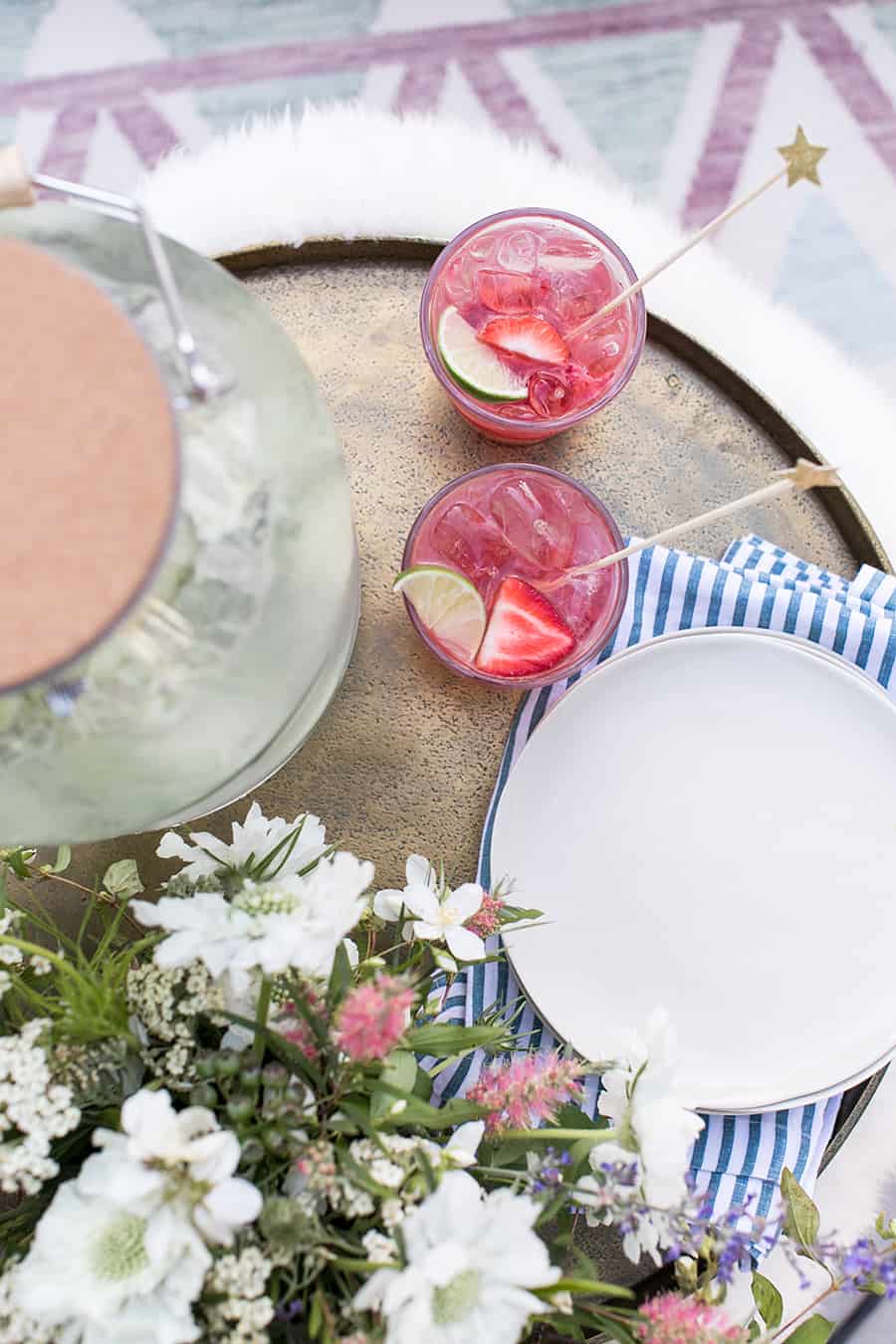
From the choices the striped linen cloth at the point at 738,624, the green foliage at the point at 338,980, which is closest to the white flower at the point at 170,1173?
the green foliage at the point at 338,980

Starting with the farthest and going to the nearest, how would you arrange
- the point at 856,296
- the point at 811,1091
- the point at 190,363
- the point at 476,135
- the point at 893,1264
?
the point at 856,296, the point at 476,135, the point at 811,1091, the point at 893,1264, the point at 190,363

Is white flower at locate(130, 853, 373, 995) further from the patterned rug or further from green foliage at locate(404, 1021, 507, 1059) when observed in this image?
the patterned rug

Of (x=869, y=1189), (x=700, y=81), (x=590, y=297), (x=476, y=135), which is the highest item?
(x=700, y=81)

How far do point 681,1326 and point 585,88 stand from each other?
1.39m

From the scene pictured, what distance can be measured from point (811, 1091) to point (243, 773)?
0.51 metres

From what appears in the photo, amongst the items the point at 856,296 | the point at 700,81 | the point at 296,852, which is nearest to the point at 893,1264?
the point at 296,852

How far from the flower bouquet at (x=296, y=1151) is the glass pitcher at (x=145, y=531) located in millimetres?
88

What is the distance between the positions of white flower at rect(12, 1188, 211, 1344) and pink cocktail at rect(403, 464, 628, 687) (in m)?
0.45

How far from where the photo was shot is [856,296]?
1438 millimetres

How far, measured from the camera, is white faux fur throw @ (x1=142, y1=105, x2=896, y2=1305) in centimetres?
99

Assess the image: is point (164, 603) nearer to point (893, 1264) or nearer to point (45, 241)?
point (45, 241)

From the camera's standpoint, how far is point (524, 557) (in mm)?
866

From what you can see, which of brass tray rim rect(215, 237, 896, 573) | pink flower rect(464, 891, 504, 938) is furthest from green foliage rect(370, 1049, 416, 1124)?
brass tray rim rect(215, 237, 896, 573)

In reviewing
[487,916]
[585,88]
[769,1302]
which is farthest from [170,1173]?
[585,88]
